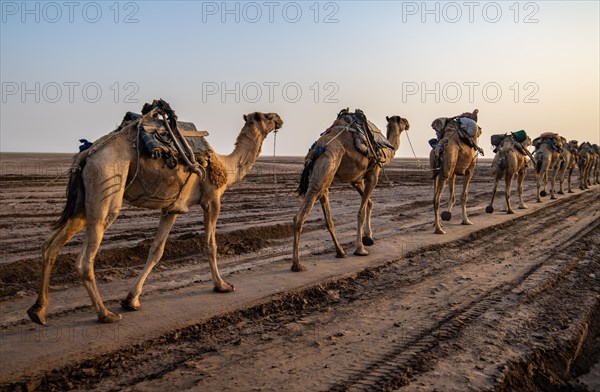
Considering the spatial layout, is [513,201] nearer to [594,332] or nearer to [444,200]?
[444,200]

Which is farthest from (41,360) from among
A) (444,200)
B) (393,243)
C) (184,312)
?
(444,200)

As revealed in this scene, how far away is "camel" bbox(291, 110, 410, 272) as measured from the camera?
9.62 m

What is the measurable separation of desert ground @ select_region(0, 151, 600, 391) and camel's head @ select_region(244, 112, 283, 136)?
8.11ft

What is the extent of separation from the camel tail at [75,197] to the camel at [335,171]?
162 inches

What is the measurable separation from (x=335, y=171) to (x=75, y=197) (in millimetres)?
5238

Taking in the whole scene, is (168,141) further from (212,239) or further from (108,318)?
(108,318)

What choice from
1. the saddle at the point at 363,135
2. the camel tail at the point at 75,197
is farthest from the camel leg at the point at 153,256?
the saddle at the point at 363,135

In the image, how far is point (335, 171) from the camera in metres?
10.1

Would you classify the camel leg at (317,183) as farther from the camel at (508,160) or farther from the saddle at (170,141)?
the camel at (508,160)

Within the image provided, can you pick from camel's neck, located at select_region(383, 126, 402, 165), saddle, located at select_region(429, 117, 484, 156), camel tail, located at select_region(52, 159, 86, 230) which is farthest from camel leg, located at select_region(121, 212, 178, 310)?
saddle, located at select_region(429, 117, 484, 156)

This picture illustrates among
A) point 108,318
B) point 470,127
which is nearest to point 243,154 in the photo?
point 108,318

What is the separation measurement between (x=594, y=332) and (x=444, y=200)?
18334 mm

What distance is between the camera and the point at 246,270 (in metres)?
→ 9.28

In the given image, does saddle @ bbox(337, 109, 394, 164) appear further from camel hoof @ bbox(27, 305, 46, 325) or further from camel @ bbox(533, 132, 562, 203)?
camel @ bbox(533, 132, 562, 203)
